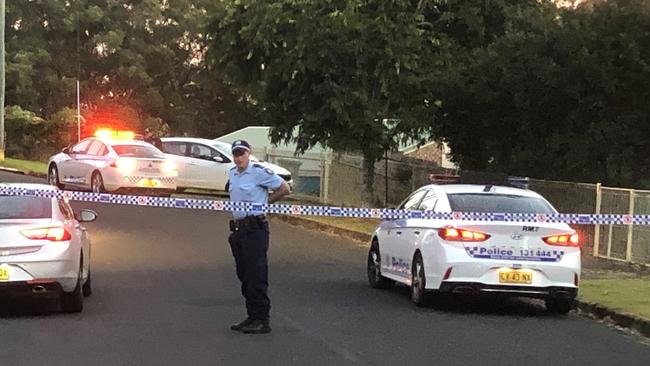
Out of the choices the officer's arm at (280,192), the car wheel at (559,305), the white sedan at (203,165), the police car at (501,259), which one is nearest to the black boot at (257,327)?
the officer's arm at (280,192)

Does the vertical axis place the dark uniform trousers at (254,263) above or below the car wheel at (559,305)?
above

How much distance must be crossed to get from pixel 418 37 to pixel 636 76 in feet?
18.6

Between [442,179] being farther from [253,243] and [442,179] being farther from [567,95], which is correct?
[567,95]

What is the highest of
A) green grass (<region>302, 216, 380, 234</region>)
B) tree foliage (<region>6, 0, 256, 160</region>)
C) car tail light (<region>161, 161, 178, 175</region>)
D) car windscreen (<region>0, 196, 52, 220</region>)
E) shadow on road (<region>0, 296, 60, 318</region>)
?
tree foliage (<region>6, 0, 256, 160</region>)

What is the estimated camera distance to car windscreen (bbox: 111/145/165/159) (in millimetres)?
25297

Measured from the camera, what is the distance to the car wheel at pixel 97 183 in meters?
25.3

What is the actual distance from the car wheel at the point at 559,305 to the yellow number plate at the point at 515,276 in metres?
0.53

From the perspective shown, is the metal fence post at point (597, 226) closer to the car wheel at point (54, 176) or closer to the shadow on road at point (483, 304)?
the shadow on road at point (483, 304)

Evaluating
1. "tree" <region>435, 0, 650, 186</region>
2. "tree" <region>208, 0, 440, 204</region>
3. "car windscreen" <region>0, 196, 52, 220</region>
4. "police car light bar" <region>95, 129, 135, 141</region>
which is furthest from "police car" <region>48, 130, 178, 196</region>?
"car windscreen" <region>0, 196, 52, 220</region>

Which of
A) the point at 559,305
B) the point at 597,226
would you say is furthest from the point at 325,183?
the point at 559,305

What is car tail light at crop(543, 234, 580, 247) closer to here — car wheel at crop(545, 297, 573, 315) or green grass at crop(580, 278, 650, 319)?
car wheel at crop(545, 297, 573, 315)

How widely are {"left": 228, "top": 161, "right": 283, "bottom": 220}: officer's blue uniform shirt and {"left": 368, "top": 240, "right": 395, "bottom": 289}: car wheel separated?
3815 mm

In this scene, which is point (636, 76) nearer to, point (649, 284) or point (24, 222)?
point (649, 284)

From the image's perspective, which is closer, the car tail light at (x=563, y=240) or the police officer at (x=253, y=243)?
the police officer at (x=253, y=243)
